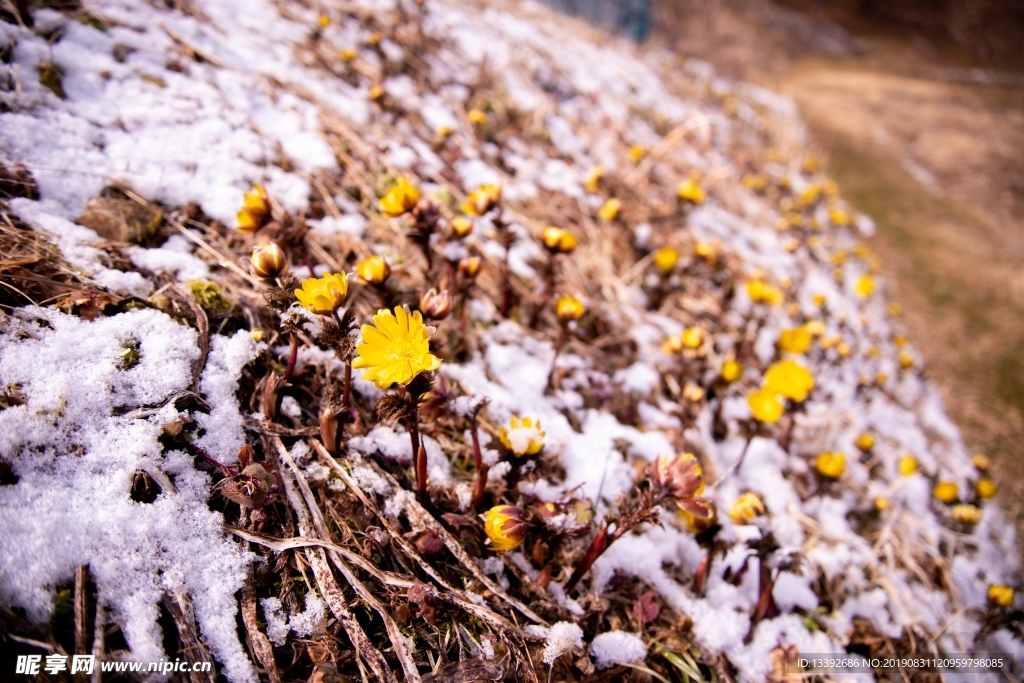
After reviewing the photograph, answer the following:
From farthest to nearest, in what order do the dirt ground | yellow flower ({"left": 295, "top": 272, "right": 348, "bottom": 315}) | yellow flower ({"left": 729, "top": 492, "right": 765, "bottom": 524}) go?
the dirt ground → yellow flower ({"left": 729, "top": 492, "right": 765, "bottom": 524}) → yellow flower ({"left": 295, "top": 272, "right": 348, "bottom": 315})

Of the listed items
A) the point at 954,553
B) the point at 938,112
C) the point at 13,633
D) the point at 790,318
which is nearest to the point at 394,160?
the point at 13,633

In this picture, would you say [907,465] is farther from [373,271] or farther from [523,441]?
[373,271]

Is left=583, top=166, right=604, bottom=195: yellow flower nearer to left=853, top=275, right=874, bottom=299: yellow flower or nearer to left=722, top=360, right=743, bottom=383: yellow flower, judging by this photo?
left=722, top=360, right=743, bottom=383: yellow flower

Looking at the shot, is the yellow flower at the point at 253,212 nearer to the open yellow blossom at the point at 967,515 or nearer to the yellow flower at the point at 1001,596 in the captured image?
the yellow flower at the point at 1001,596

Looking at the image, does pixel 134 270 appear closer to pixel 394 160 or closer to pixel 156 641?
pixel 156 641

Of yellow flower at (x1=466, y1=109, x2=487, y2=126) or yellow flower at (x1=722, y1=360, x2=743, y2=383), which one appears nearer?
yellow flower at (x1=722, y1=360, x2=743, y2=383)

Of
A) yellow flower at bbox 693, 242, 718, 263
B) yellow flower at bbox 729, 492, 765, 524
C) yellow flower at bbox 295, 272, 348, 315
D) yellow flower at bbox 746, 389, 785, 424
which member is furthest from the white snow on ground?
yellow flower at bbox 693, 242, 718, 263
